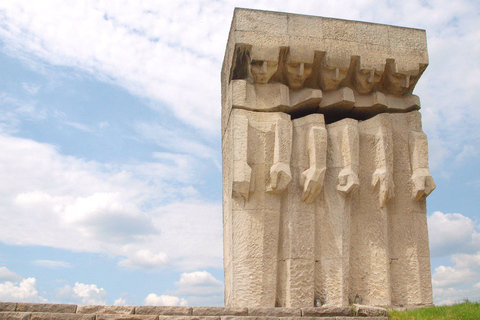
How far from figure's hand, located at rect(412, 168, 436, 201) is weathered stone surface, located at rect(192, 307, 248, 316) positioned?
12.9 feet

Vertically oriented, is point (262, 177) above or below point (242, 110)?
below

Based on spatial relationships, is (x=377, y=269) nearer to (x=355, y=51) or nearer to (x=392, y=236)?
(x=392, y=236)

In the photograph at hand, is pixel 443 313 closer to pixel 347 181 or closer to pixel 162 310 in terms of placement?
pixel 347 181

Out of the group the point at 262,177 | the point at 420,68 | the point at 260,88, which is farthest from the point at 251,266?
the point at 420,68

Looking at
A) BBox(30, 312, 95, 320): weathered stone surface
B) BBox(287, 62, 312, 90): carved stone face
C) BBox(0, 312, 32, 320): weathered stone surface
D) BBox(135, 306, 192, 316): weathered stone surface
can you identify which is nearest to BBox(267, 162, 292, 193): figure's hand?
BBox(287, 62, 312, 90): carved stone face

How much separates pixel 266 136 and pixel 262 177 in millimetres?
660

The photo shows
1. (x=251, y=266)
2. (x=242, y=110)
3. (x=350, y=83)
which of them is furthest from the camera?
(x=350, y=83)

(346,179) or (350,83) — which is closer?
(346,179)

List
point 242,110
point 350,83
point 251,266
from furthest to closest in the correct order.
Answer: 1. point 350,83
2. point 242,110
3. point 251,266

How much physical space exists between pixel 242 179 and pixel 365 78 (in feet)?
9.46

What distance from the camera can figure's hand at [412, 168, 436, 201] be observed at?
8688 mm

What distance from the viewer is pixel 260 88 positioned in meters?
8.88

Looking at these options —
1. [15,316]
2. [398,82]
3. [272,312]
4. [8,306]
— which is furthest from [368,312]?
[398,82]

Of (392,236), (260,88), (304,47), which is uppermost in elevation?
(304,47)
